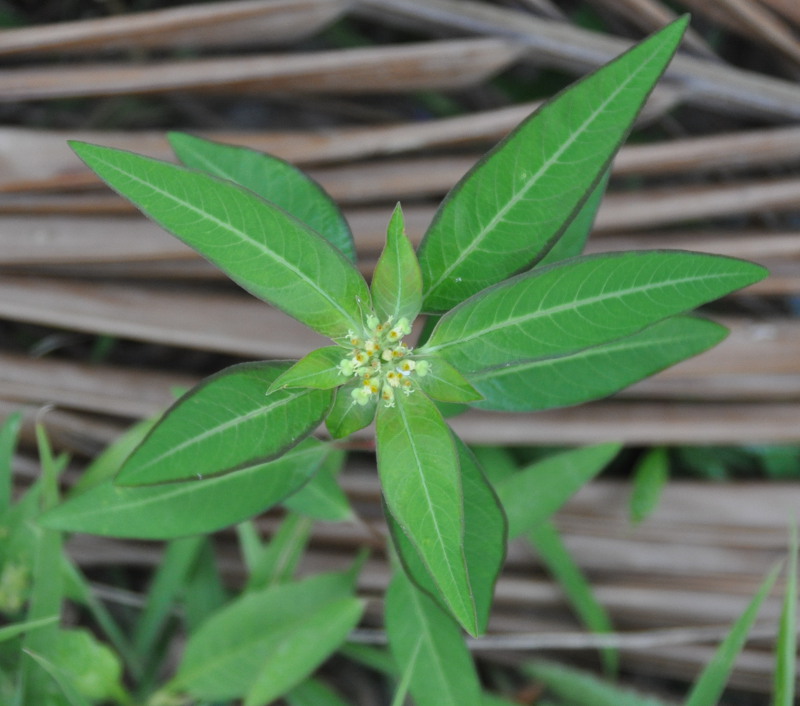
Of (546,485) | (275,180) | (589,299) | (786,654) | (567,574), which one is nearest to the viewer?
(589,299)

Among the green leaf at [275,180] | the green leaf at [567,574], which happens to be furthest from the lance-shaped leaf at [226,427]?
the green leaf at [567,574]

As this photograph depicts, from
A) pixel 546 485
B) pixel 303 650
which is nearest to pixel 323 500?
pixel 303 650

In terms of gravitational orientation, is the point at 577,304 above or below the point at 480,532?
above

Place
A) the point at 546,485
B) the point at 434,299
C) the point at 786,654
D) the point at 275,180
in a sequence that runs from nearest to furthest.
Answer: the point at 434,299
the point at 275,180
the point at 786,654
the point at 546,485

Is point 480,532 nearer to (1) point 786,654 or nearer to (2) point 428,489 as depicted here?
(2) point 428,489

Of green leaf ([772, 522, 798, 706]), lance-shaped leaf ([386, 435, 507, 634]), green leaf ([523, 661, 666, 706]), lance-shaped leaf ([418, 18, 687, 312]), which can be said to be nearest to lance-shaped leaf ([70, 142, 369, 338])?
lance-shaped leaf ([418, 18, 687, 312])

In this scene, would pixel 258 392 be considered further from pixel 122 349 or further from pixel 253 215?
pixel 122 349

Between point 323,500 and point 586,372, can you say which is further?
point 323,500
